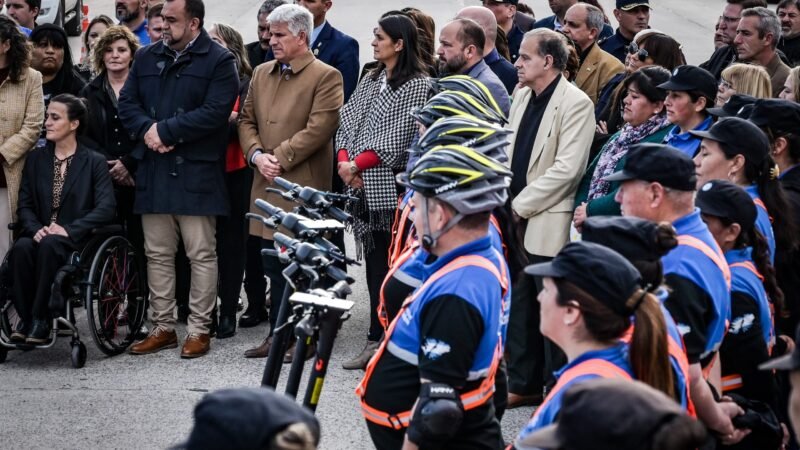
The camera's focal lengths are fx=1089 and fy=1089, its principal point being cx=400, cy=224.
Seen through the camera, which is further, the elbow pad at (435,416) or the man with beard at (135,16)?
the man with beard at (135,16)

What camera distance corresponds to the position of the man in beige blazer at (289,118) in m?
7.65

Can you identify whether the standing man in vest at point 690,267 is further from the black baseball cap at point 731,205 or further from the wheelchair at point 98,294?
the wheelchair at point 98,294

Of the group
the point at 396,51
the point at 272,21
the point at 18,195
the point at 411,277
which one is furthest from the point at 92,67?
the point at 411,277

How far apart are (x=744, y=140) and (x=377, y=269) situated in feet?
10.7

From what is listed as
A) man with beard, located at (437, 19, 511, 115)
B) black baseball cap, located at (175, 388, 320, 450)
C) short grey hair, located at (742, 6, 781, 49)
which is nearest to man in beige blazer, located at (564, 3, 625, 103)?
short grey hair, located at (742, 6, 781, 49)

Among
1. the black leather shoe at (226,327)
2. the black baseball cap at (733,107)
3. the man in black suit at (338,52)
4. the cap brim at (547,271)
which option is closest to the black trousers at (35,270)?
the black leather shoe at (226,327)

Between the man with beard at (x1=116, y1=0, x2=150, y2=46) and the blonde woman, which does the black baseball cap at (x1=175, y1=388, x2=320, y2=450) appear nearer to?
the blonde woman

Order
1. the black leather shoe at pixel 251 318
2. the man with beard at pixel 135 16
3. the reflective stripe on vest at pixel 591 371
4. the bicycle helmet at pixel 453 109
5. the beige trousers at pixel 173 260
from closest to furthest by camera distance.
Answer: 1. the reflective stripe on vest at pixel 591 371
2. the bicycle helmet at pixel 453 109
3. the beige trousers at pixel 173 260
4. the black leather shoe at pixel 251 318
5. the man with beard at pixel 135 16

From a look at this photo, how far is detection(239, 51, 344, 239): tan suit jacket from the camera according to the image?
25.1 ft

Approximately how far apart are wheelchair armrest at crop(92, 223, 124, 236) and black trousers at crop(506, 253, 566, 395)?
2.87 m

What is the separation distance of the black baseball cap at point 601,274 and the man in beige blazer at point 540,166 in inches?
133

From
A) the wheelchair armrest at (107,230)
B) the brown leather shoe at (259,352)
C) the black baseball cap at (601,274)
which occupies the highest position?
the black baseball cap at (601,274)

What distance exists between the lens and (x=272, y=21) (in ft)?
25.2

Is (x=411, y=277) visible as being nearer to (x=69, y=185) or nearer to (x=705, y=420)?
(x=705, y=420)
